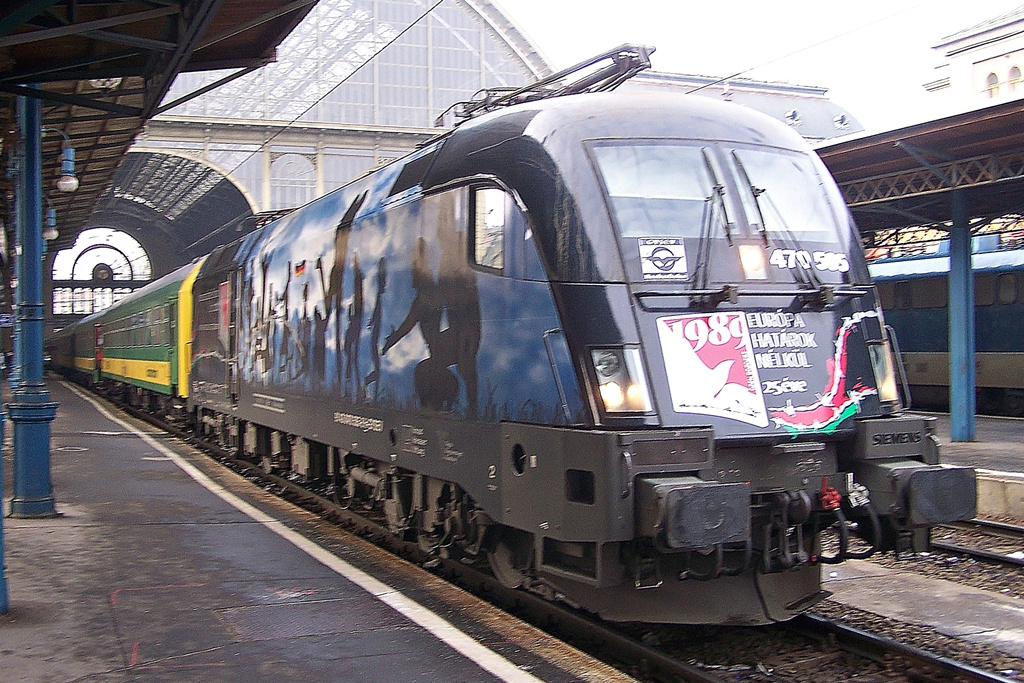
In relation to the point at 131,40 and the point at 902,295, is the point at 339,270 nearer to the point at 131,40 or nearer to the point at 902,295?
the point at 131,40

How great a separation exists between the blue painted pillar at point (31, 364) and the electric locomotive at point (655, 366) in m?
4.84

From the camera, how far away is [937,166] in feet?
48.8

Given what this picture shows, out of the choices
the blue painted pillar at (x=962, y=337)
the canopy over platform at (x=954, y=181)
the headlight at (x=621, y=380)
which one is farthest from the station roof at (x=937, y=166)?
the headlight at (x=621, y=380)

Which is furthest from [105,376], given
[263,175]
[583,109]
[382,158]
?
[583,109]

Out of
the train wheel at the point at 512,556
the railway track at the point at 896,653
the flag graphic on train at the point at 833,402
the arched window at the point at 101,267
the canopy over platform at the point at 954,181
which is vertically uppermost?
the arched window at the point at 101,267

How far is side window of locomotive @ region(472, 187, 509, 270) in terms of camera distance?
20.5ft

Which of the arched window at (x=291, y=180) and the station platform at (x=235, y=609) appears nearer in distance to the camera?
the station platform at (x=235, y=609)

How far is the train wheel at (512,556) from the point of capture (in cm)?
650

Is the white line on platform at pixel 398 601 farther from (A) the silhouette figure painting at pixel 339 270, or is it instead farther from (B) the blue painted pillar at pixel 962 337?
(B) the blue painted pillar at pixel 962 337

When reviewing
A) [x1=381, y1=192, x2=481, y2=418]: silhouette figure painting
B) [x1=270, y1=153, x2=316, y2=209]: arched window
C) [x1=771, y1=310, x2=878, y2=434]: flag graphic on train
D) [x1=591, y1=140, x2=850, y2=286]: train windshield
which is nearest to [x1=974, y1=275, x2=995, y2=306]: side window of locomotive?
[x1=591, y1=140, x2=850, y2=286]: train windshield

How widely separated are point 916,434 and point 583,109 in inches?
110

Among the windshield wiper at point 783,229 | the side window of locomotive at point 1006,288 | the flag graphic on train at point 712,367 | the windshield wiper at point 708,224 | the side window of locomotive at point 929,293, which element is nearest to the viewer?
the flag graphic on train at point 712,367

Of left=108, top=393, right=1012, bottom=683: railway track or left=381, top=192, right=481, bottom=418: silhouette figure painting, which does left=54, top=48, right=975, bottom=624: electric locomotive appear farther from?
left=108, top=393, right=1012, bottom=683: railway track

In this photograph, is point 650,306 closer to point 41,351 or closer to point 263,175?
point 41,351
